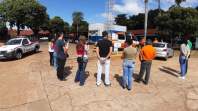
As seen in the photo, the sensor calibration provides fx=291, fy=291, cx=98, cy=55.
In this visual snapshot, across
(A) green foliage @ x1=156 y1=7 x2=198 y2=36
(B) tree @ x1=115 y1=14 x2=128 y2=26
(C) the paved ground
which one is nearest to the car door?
(C) the paved ground

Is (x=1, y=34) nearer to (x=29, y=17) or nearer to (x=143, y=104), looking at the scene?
(x=29, y=17)

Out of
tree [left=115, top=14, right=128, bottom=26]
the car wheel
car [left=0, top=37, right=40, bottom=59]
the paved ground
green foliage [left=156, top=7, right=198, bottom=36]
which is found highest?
tree [left=115, top=14, right=128, bottom=26]

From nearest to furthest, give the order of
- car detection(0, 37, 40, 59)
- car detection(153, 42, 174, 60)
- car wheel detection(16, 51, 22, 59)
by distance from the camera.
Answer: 1. car detection(0, 37, 40, 59)
2. car wheel detection(16, 51, 22, 59)
3. car detection(153, 42, 174, 60)

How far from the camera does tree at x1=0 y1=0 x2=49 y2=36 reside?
162 ft

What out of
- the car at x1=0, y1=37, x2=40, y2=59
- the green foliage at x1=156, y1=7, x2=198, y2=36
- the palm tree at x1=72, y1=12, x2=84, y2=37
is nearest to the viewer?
the car at x1=0, y1=37, x2=40, y2=59

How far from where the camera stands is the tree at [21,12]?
1949 inches

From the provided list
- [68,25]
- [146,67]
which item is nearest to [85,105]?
[146,67]

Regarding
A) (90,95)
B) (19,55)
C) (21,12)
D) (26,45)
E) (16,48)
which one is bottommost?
(90,95)

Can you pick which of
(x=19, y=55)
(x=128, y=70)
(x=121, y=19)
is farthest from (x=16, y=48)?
(x=121, y=19)

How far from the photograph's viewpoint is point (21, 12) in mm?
50250

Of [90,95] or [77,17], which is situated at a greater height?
[77,17]

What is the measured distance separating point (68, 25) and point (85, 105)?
92.6 metres

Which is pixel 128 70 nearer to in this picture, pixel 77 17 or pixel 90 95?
pixel 90 95

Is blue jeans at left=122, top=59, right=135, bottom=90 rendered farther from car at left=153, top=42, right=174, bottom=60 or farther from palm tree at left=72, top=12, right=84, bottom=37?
palm tree at left=72, top=12, right=84, bottom=37
